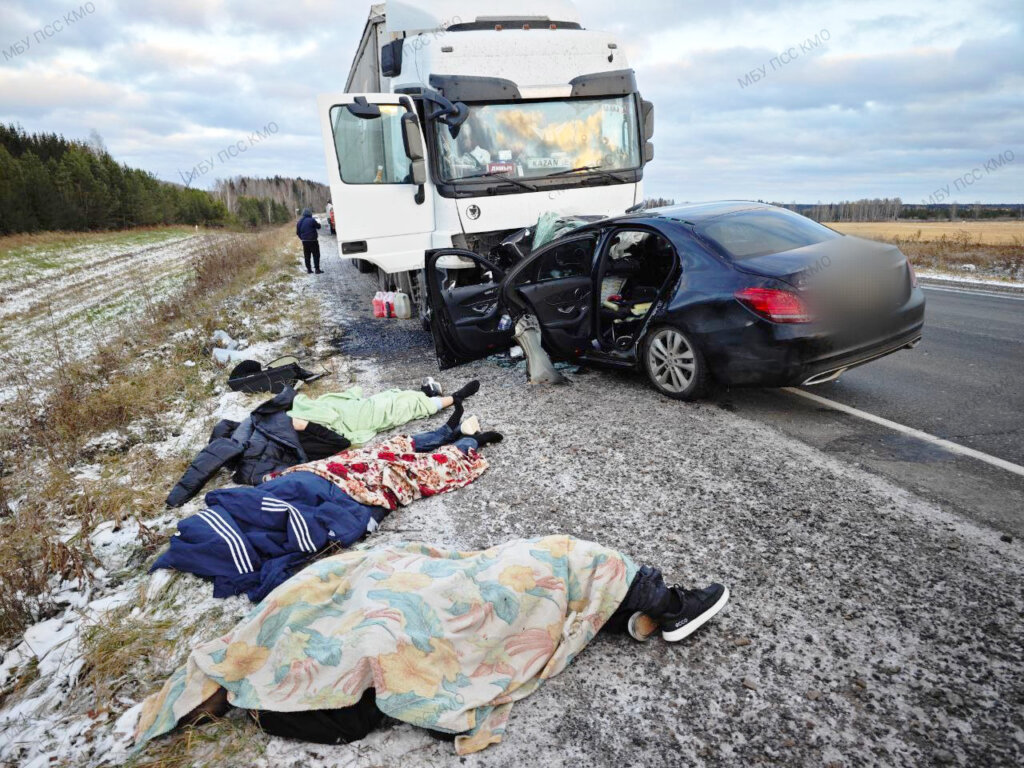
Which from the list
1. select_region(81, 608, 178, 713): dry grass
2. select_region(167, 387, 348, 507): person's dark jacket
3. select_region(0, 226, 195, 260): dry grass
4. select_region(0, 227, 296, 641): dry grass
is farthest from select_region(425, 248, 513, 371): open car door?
select_region(0, 226, 195, 260): dry grass

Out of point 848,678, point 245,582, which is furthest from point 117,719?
point 848,678

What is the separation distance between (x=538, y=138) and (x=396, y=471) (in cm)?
501

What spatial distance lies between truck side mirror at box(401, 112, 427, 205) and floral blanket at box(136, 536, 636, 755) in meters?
5.69

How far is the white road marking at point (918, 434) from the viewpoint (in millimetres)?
3630

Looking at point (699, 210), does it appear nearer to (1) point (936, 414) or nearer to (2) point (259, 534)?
(1) point (936, 414)

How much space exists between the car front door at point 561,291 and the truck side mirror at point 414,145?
2188 mm

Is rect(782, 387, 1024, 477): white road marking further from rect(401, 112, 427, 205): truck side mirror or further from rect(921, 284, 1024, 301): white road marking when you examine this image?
rect(921, 284, 1024, 301): white road marking

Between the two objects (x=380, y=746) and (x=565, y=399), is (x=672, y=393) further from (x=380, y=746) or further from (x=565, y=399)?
(x=380, y=746)

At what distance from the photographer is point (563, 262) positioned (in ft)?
19.1

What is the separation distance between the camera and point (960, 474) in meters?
3.54

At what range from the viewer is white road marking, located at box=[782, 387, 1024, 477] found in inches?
143

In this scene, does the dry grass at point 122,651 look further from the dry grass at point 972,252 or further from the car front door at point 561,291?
the dry grass at point 972,252

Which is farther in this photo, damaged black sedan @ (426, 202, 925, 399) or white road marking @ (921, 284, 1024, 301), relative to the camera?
white road marking @ (921, 284, 1024, 301)

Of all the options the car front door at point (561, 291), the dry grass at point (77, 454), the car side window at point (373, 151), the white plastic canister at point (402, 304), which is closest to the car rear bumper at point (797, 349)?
the car front door at point (561, 291)
